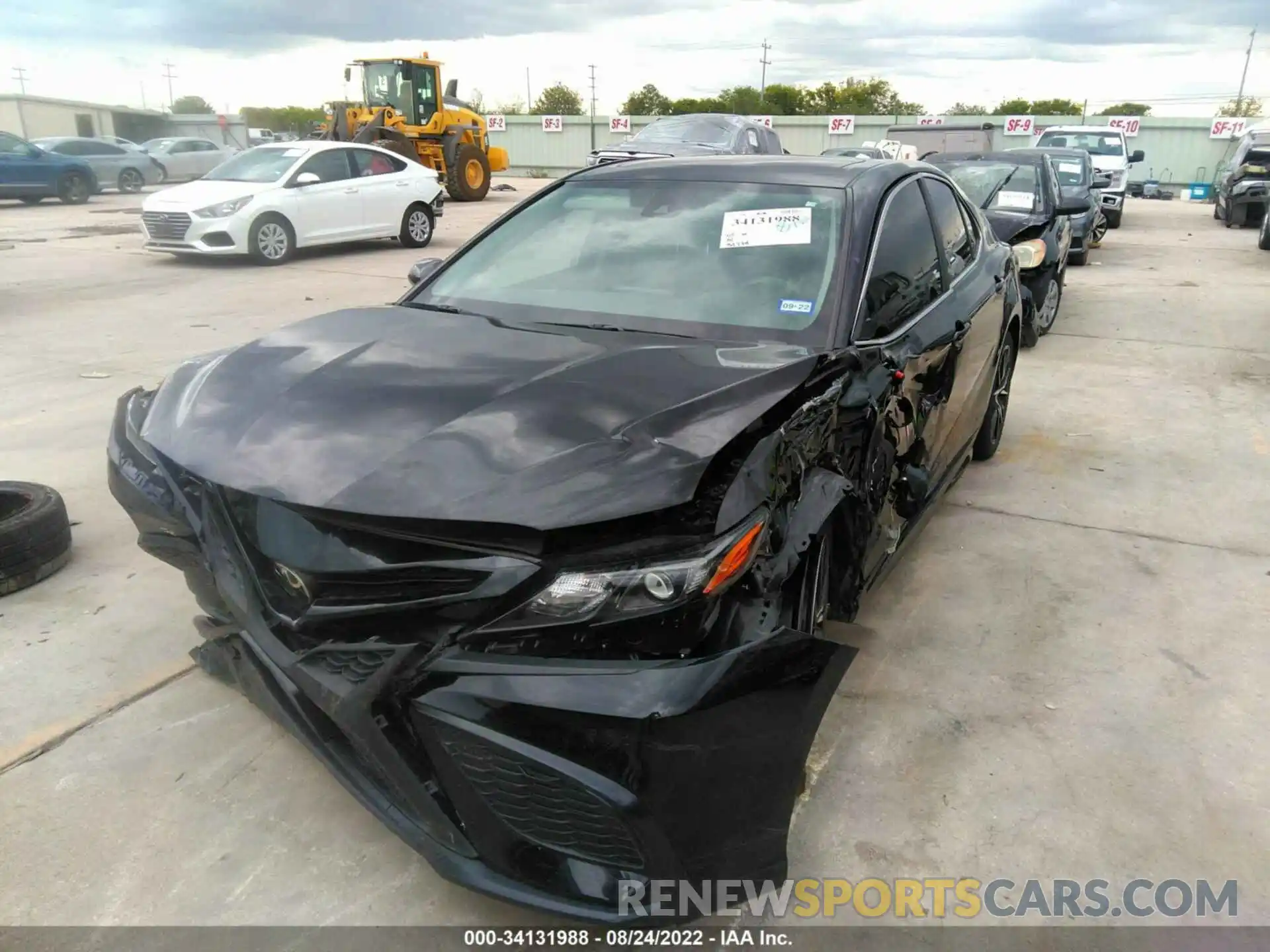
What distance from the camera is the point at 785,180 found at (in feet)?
10.8

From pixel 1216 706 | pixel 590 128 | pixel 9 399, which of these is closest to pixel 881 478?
pixel 1216 706

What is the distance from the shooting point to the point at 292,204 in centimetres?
1212

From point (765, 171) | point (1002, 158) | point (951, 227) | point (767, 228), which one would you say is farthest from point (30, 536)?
point (1002, 158)

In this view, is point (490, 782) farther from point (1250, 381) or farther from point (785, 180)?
point (1250, 381)

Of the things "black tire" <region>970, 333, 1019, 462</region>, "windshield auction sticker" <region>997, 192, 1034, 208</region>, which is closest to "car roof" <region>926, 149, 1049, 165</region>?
"windshield auction sticker" <region>997, 192, 1034, 208</region>

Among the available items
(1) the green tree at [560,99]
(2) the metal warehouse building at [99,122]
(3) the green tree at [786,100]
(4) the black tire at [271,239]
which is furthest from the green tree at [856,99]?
(4) the black tire at [271,239]

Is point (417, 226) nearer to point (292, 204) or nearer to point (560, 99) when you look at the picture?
point (292, 204)

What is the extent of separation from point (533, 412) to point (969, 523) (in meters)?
2.97

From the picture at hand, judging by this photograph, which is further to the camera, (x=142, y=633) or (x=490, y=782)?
(x=142, y=633)

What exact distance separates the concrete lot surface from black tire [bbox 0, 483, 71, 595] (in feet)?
0.23

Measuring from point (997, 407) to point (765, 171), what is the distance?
8.02 feet

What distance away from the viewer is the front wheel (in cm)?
1388

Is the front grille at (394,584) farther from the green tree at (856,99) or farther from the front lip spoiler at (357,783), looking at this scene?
the green tree at (856,99)

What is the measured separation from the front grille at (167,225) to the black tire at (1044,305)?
9932 millimetres
